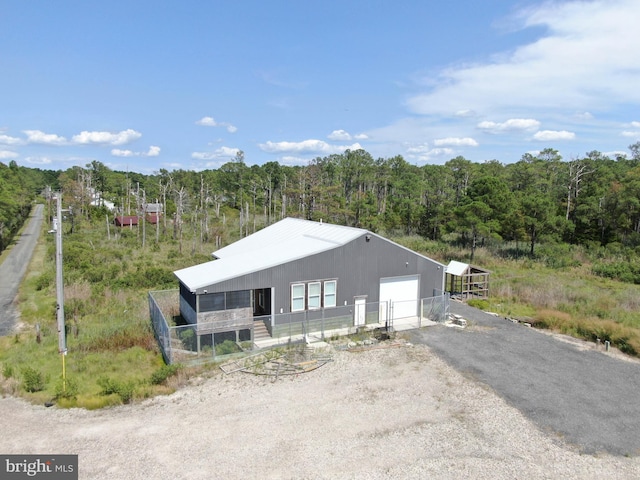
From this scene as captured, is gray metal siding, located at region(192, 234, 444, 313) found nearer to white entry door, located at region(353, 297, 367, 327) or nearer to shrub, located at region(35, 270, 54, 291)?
white entry door, located at region(353, 297, 367, 327)

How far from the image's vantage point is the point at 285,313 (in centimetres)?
1817

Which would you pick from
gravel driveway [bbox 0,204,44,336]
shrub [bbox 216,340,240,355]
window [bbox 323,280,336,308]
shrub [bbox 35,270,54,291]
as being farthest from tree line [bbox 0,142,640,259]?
shrub [bbox 216,340,240,355]

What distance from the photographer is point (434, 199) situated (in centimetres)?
5091

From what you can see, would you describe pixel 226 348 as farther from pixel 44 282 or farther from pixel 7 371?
pixel 44 282

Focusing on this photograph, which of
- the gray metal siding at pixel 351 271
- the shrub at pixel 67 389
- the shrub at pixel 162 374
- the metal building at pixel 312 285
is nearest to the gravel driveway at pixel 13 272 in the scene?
the shrub at pixel 67 389

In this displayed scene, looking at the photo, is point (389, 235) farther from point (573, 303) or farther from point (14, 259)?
point (14, 259)

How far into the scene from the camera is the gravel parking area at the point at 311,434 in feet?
31.2

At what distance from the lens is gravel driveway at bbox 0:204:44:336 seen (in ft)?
73.5

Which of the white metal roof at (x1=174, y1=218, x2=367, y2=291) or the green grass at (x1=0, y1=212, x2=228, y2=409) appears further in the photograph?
the white metal roof at (x1=174, y1=218, x2=367, y2=291)

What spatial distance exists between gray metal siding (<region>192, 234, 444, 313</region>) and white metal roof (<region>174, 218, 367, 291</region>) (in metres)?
0.31

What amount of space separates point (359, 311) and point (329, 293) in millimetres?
1746

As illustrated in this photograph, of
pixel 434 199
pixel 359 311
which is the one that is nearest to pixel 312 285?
pixel 359 311

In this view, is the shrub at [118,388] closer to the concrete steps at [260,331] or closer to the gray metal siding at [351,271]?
the gray metal siding at [351,271]

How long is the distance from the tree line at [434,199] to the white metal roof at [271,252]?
1901cm
